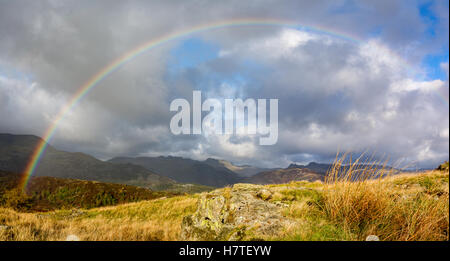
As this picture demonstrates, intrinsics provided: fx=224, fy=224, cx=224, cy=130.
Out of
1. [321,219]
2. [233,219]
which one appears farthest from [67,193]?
[321,219]

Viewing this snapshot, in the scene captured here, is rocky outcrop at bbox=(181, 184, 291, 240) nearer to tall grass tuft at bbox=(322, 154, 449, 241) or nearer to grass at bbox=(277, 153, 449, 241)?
grass at bbox=(277, 153, 449, 241)

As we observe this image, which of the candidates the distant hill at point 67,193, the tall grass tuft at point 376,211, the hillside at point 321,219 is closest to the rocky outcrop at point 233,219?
the hillside at point 321,219

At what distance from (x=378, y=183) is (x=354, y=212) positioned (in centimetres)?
121

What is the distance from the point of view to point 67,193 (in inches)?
1289

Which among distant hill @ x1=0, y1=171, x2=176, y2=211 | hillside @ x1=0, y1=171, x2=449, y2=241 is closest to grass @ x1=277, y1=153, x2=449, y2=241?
hillside @ x1=0, y1=171, x2=449, y2=241

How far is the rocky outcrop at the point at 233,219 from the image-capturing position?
543 cm

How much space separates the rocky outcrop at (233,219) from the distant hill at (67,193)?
93.4ft

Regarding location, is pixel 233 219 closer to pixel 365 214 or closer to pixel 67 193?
pixel 365 214

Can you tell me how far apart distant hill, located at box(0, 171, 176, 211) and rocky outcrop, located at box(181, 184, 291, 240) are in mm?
28471

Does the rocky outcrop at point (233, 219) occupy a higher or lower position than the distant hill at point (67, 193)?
higher

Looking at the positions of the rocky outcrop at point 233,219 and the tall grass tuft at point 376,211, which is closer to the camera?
the tall grass tuft at point 376,211

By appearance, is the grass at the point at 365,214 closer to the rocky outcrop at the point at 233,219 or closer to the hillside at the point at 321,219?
the hillside at the point at 321,219

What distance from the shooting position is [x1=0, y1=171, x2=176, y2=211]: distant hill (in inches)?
1133
